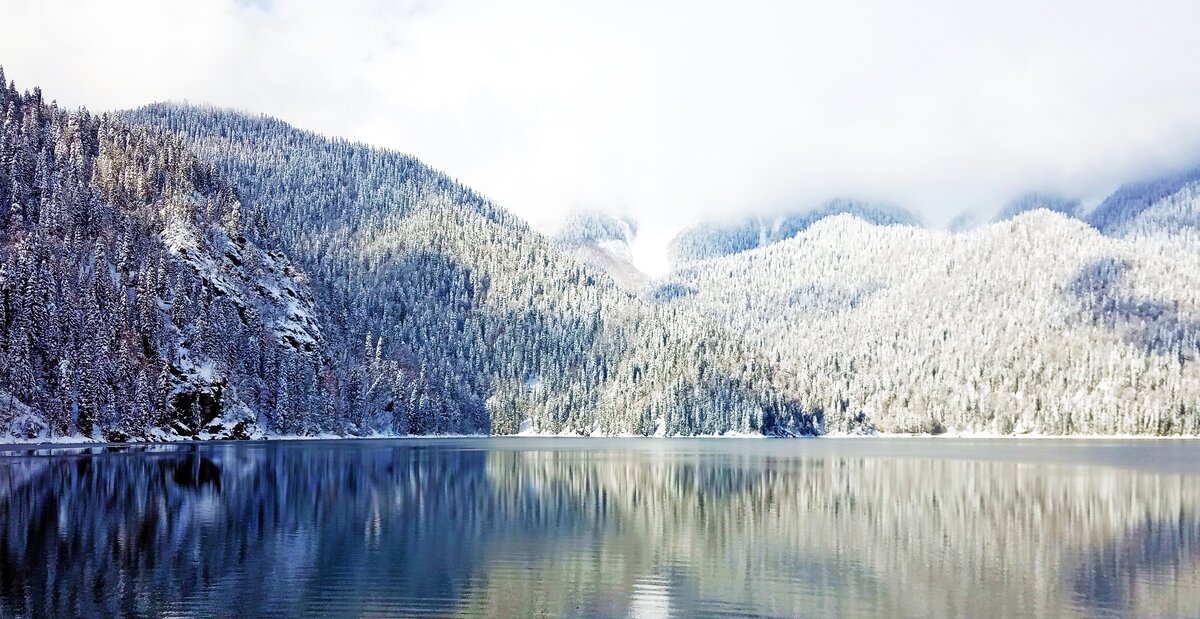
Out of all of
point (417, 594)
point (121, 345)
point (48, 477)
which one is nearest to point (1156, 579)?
point (417, 594)

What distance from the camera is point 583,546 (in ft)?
178

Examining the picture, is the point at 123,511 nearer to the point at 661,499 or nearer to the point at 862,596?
the point at 661,499

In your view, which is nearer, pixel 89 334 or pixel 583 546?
pixel 583 546

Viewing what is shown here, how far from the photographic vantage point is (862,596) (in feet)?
135

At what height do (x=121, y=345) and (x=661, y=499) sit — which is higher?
(x=121, y=345)

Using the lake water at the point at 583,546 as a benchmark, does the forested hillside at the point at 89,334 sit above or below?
above

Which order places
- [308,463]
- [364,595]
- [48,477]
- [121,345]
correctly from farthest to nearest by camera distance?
[121,345] < [308,463] < [48,477] < [364,595]

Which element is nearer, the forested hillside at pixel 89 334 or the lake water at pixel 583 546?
the lake water at pixel 583 546

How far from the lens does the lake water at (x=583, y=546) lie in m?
39.2

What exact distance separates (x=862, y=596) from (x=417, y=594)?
18237mm

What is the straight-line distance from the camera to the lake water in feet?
129

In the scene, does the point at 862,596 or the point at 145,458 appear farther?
the point at 145,458

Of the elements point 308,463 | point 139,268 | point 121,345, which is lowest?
point 308,463

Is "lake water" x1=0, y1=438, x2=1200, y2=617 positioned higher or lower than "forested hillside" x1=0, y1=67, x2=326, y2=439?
lower
